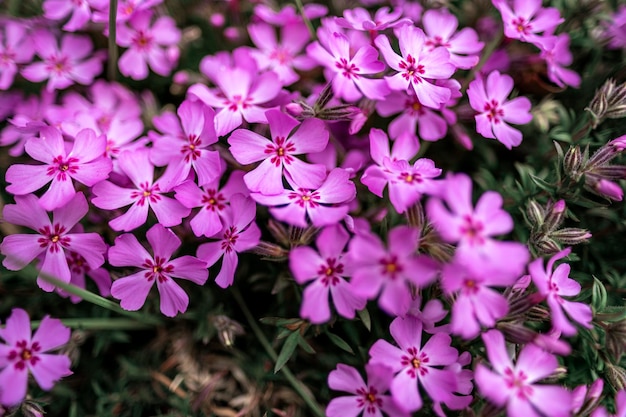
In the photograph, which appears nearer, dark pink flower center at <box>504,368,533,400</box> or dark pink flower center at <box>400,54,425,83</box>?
dark pink flower center at <box>504,368,533,400</box>

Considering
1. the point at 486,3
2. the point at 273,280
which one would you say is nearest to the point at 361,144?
the point at 273,280

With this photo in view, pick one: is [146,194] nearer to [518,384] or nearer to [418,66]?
[418,66]

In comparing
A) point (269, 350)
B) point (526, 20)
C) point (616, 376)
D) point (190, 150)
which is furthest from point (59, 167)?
point (616, 376)

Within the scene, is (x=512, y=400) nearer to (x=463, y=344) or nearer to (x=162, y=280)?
(x=463, y=344)

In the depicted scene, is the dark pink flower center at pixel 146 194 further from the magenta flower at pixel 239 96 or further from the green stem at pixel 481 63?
the green stem at pixel 481 63

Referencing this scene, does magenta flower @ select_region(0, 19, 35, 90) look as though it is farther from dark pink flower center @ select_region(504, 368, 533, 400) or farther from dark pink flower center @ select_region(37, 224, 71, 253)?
dark pink flower center @ select_region(504, 368, 533, 400)

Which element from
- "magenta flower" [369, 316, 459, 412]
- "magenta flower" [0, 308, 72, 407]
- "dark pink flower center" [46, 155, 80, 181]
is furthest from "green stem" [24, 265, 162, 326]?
"magenta flower" [369, 316, 459, 412]
